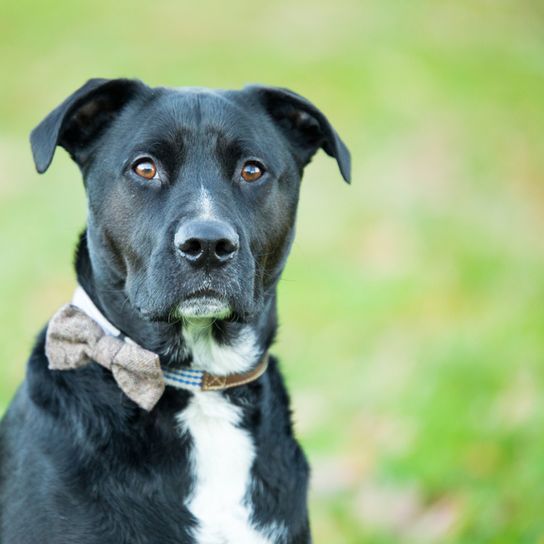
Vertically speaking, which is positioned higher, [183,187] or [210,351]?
[183,187]

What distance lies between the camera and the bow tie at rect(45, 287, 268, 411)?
11.6ft

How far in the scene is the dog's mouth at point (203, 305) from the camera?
11.7 ft

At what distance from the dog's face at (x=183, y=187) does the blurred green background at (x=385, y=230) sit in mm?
1224

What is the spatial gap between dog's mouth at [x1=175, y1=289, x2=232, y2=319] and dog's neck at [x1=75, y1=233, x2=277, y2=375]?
0.15m

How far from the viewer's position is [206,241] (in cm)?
344

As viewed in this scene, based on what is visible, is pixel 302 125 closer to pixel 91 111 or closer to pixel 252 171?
pixel 252 171

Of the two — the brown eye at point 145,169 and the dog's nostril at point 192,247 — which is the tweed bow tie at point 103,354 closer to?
the dog's nostril at point 192,247

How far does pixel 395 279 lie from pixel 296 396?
2.75m

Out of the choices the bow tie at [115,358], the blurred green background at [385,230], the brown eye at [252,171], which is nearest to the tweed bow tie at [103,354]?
the bow tie at [115,358]

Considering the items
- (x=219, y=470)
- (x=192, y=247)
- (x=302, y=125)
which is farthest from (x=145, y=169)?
(x=219, y=470)

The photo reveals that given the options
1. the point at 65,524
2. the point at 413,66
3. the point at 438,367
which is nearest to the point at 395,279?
the point at 438,367

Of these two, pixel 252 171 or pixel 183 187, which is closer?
pixel 183 187

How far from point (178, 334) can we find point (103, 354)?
29 centimetres

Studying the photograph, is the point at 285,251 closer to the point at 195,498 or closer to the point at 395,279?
the point at 195,498
